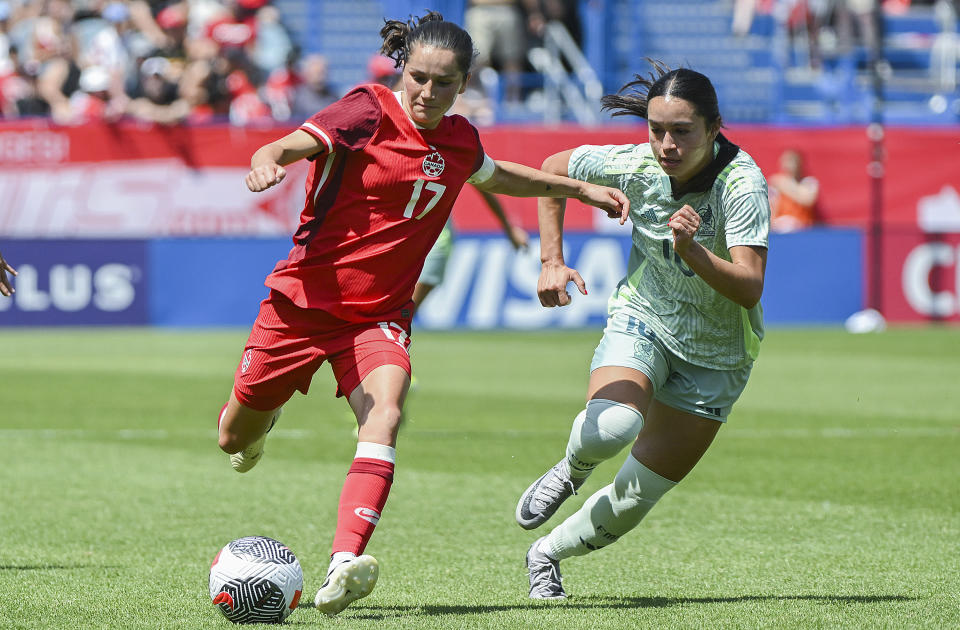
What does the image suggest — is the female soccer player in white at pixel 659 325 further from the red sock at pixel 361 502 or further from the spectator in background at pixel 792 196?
the spectator in background at pixel 792 196

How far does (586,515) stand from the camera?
5.96 m

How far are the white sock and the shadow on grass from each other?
22 centimetres

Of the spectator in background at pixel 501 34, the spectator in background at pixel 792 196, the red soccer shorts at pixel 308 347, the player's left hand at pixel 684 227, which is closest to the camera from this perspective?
the player's left hand at pixel 684 227

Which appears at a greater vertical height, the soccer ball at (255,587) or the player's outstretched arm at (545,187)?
the player's outstretched arm at (545,187)

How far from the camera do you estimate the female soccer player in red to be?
18.4 feet

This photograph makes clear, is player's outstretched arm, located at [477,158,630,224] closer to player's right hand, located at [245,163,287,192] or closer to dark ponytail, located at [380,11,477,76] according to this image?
dark ponytail, located at [380,11,477,76]

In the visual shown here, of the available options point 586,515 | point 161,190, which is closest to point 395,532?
point 586,515

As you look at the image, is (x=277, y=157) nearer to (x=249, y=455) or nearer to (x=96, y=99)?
(x=249, y=455)

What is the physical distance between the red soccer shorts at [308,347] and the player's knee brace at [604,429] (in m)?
0.70

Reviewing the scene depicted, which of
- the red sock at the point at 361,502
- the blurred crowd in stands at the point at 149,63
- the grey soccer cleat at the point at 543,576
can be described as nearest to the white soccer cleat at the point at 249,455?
the red sock at the point at 361,502

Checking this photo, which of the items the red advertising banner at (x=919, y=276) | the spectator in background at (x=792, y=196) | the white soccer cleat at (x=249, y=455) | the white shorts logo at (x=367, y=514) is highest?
the white shorts logo at (x=367, y=514)

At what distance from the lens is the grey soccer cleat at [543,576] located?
5.86 metres

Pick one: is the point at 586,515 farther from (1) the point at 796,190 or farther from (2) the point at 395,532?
(1) the point at 796,190

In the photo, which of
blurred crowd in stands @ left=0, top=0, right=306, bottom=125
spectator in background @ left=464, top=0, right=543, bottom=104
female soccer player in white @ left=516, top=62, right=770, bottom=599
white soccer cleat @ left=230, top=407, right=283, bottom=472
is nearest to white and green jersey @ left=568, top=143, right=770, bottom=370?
female soccer player in white @ left=516, top=62, right=770, bottom=599
